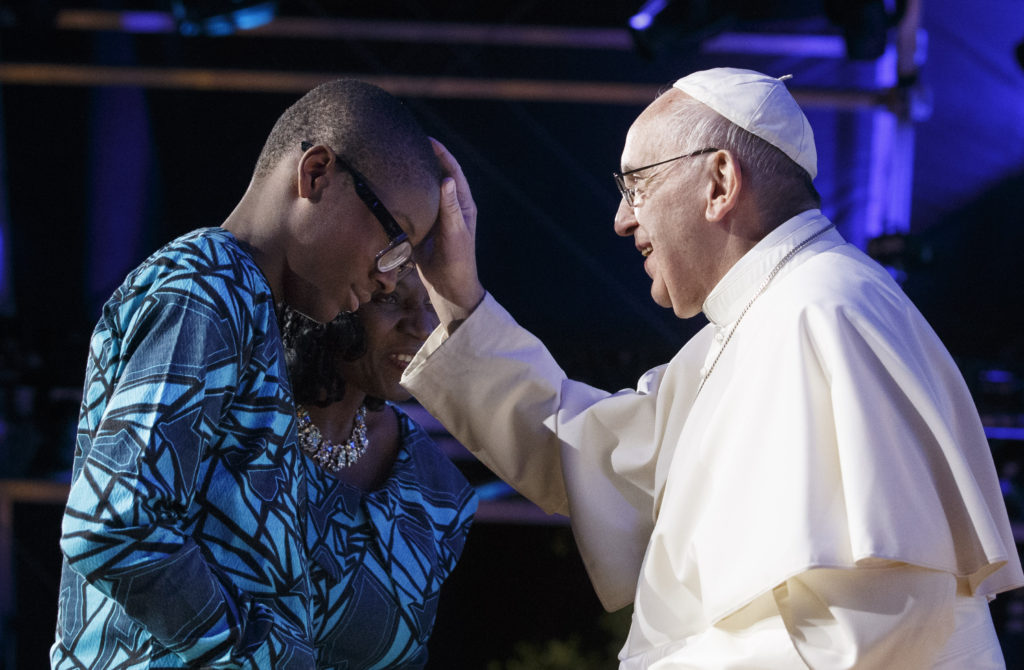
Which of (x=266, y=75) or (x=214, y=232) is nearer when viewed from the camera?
(x=214, y=232)

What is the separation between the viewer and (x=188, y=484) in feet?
4.42

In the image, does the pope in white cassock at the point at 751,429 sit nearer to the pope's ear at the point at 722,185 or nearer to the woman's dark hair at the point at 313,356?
the pope's ear at the point at 722,185

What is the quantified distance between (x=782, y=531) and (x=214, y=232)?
96 centimetres

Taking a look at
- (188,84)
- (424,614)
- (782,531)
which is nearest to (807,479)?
(782,531)

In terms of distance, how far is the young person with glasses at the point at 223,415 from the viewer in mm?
1304

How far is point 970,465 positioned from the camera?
1.79 m

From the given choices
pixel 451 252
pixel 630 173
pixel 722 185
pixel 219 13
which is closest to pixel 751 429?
pixel 722 185

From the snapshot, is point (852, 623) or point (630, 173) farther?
point (630, 173)

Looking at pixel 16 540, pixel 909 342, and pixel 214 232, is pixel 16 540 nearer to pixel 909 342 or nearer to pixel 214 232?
pixel 214 232

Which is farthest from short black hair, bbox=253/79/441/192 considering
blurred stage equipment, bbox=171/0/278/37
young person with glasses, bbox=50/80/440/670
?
blurred stage equipment, bbox=171/0/278/37

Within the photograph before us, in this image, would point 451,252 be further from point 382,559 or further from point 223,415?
point 223,415

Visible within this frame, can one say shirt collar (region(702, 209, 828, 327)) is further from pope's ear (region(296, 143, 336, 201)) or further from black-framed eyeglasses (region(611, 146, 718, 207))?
pope's ear (region(296, 143, 336, 201))

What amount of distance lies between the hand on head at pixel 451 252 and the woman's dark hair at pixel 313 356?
0.78 feet

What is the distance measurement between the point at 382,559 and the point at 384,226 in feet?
2.43
